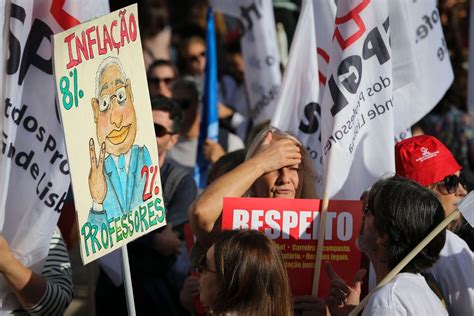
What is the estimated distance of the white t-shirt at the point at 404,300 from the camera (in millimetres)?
3881

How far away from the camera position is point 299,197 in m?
5.23

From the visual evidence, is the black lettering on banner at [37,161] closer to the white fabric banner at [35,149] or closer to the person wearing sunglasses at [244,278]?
the white fabric banner at [35,149]

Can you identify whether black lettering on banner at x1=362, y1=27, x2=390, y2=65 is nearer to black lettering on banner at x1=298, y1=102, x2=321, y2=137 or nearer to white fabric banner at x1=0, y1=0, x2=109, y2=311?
black lettering on banner at x1=298, y1=102, x2=321, y2=137

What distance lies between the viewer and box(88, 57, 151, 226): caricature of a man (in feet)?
13.7

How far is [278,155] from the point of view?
16.6 feet

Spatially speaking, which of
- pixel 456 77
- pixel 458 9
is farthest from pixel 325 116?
pixel 458 9

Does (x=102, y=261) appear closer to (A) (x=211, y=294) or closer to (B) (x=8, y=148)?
(B) (x=8, y=148)

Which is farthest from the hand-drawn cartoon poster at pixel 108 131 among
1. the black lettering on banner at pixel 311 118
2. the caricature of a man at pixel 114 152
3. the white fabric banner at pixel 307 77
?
the black lettering on banner at pixel 311 118

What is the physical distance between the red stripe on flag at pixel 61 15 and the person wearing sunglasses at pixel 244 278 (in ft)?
4.61

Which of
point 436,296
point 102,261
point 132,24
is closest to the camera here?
point 436,296

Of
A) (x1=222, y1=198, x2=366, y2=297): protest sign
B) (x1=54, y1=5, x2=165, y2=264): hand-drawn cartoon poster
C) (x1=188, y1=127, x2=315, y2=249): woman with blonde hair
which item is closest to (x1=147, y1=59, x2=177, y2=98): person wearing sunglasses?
(x1=188, y1=127, x2=315, y2=249): woman with blonde hair

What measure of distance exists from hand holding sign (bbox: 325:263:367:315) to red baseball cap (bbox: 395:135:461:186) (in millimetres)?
734

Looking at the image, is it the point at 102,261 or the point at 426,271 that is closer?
the point at 426,271

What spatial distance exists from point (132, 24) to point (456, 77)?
17.7ft
